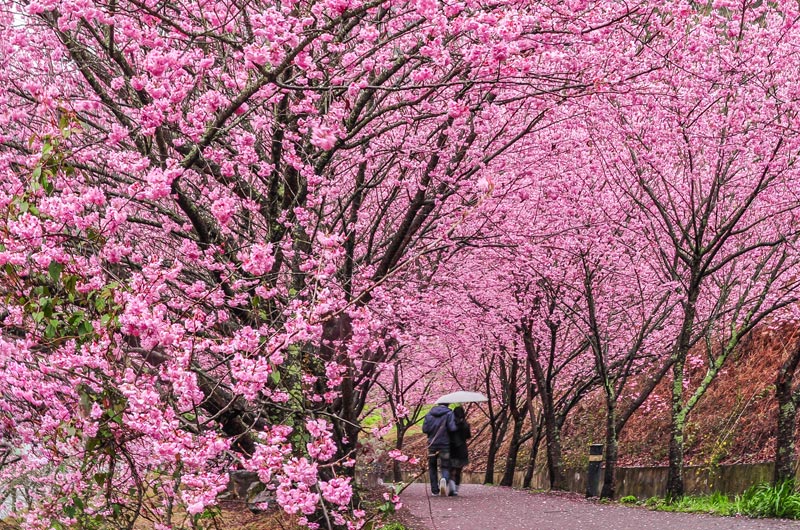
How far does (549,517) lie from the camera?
11.4 meters

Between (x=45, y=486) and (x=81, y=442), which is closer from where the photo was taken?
(x=81, y=442)

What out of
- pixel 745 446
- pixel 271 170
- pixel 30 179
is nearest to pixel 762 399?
pixel 745 446

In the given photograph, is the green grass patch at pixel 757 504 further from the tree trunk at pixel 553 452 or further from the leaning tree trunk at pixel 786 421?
the tree trunk at pixel 553 452

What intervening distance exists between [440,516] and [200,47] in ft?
24.7

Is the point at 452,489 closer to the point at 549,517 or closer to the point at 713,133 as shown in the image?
the point at 549,517

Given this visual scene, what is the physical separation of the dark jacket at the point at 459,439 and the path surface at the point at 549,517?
80cm

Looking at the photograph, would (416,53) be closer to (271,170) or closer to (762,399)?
(271,170)

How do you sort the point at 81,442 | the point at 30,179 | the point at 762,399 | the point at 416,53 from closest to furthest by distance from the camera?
the point at 30,179 < the point at 81,442 < the point at 416,53 < the point at 762,399

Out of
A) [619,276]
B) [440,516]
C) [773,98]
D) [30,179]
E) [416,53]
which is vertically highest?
[773,98]

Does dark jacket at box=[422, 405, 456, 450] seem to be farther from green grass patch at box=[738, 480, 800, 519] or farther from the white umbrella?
green grass patch at box=[738, 480, 800, 519]

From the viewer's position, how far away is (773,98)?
10.2 metres

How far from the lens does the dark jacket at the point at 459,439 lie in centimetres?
1362

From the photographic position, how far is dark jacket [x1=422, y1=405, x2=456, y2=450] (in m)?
13.4

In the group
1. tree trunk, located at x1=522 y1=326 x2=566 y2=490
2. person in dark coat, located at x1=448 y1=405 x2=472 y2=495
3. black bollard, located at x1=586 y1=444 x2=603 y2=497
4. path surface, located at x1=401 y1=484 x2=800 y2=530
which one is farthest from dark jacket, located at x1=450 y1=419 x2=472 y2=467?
tree trunk, located at x1=522 y1=326 x2=566 y2=490
